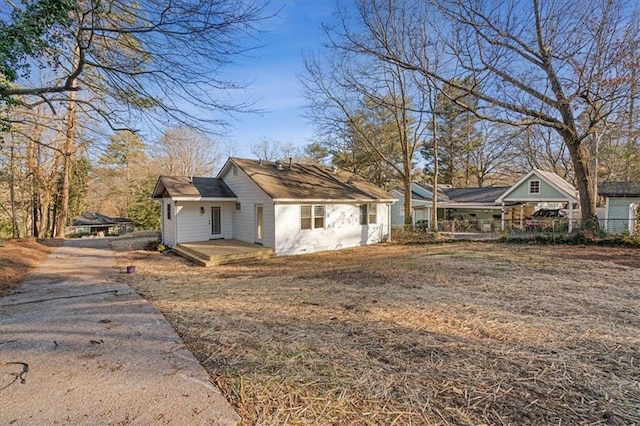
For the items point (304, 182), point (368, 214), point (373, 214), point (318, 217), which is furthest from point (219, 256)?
point (373, 214)

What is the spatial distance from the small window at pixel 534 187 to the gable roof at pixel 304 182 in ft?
39.5

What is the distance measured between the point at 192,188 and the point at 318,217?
5.30 meters

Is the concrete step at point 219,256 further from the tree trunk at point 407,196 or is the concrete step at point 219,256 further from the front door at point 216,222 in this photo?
the tree trunk at point 407,196

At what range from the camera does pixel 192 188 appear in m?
13.1

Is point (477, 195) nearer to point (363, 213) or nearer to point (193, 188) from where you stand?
point (363, 213)

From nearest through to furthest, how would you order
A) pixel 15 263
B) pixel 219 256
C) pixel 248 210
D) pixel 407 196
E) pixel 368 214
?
pixel 15 263
pixel 219 256
pixel 248 210
pixel 368 214
pixel 407 196

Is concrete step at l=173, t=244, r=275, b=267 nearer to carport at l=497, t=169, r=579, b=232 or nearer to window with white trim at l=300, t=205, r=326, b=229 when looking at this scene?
window with white trim at l=300, t=205, r=326, b=229

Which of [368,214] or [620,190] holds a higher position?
[620,190]

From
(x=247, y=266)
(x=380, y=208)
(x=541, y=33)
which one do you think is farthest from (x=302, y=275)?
(x=541, y=33)

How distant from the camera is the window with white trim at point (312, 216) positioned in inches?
505

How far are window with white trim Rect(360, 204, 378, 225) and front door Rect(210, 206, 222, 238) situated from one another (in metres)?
6.46

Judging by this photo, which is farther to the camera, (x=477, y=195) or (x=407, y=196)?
(x=477, y=195)

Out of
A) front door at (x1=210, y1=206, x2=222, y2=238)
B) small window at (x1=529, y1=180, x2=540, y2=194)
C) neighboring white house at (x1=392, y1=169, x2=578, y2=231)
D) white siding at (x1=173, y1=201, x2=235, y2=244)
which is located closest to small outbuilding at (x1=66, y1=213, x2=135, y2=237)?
front door at (x1=210, y1=206, x2=222, y2=238)

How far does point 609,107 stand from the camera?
1175 cm
